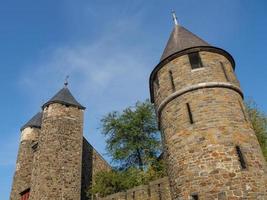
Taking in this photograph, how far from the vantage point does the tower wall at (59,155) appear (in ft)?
57.1

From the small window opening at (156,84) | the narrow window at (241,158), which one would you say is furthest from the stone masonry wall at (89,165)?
the narrow window at (241,158)

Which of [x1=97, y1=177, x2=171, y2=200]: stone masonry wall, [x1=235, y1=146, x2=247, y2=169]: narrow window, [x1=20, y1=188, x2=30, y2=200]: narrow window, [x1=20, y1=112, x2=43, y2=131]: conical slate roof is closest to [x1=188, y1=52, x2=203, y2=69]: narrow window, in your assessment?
[x1=235, y1=146, x2=247, y2=169]: narrow window

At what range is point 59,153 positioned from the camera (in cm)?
1869

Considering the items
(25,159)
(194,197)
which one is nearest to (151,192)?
(194,197)

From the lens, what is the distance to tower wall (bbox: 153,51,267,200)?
8875 millimetres

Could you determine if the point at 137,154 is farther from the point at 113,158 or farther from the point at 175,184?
the point at 175,184

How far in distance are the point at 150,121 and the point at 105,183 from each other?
6.34 m

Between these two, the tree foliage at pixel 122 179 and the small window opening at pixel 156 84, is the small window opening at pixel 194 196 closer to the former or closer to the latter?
the small window opening at pixel 156 84

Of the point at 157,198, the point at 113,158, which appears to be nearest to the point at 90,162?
the point at 113,158


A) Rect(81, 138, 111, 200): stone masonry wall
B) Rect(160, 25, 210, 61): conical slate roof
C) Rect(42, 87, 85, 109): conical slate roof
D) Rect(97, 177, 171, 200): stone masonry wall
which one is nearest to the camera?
Rect(97, 177, 171, 200): stone masonry wall

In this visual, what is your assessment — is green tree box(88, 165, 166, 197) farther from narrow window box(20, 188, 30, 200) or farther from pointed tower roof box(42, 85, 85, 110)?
pointed tower roof box(42, 85, 85, 110)

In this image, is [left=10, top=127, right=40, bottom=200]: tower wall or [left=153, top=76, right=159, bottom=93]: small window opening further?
[left=10, top=127, right=40, bottom=200]: tower wall

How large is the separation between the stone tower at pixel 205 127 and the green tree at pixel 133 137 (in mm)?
9239

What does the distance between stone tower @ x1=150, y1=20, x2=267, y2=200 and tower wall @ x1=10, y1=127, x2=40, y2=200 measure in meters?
14.7
